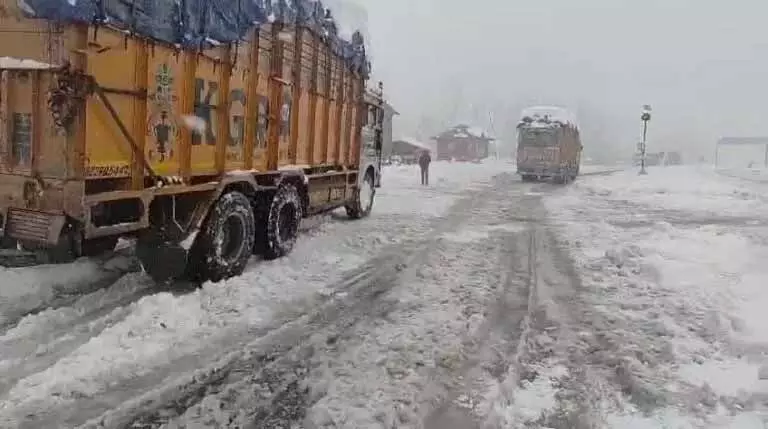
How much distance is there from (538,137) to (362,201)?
21.5 meters

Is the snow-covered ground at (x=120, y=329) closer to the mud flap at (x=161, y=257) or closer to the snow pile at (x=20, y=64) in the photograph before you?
the mud flap at (x=161, y=257)

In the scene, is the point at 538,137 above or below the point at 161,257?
above

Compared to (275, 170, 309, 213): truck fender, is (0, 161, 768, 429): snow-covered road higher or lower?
lower

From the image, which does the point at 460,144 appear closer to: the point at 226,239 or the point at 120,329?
the point at 226,239

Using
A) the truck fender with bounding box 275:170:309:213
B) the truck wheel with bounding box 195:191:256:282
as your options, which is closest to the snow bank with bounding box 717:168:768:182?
the truck fender with bounding box 275:170:309:213

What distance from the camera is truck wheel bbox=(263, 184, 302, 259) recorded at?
9016 mm

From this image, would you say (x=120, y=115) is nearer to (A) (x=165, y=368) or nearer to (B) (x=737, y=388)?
(A) (x=165, y=368)

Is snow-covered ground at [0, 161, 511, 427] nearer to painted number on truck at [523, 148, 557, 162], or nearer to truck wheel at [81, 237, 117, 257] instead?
truck wheel at [81, 237, 117, 257]

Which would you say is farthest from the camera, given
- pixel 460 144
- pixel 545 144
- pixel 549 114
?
pixel 460 144

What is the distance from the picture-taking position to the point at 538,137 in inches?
1348

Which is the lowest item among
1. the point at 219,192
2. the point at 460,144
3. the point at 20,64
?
the point at 219,192

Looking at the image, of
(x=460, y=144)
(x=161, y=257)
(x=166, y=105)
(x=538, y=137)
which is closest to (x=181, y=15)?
(x=166, y=105)

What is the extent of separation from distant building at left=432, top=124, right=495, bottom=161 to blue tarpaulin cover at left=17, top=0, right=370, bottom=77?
73.8m

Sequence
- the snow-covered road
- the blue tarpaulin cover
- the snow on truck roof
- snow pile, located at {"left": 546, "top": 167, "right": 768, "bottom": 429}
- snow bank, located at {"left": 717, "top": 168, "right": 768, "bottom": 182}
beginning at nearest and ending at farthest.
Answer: the snow-covered road, snow pile, located at {"left": 546, "top": 167, "right": 768, "bottom": 429}, the blue tarpaulin cover, the snow on truck roof, snow bank, located at {"left": 717, "top": 168, "right": 768, "bottom": 182}
